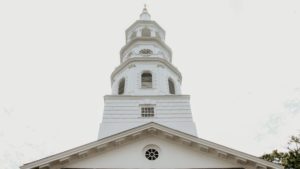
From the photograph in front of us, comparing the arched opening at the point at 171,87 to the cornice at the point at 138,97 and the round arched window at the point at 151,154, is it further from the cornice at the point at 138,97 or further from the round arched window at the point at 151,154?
the round arched window at the point at 151,154

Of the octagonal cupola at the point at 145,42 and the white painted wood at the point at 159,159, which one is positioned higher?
the octagonal cupola at the point at 145,42

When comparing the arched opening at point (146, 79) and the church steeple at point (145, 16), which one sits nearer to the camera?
the arched opening at point (146, 79)

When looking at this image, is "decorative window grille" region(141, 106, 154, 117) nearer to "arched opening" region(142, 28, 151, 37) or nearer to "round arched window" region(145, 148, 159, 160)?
"round arched window" region(145, 148, 159, 160)

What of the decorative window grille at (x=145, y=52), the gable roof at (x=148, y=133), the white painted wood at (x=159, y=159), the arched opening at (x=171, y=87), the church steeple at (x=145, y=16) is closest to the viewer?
the gable roof at (x=148, y=133)

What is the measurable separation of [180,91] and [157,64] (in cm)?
290

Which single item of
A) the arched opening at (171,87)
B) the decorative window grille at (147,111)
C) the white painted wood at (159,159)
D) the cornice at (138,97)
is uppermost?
the arched opening at (171,87)

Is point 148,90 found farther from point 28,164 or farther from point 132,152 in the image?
point 28,164

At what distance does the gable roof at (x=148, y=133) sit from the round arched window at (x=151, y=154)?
0.90 meters

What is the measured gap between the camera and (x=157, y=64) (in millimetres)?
26562

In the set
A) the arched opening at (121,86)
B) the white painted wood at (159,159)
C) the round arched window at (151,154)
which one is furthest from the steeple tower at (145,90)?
the round arched window at (151,154)

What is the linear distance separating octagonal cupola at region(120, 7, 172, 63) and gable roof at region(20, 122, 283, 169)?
11850mm

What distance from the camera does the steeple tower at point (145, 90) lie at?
2228 centimetres

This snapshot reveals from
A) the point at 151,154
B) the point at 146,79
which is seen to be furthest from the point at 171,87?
the point at 151,154

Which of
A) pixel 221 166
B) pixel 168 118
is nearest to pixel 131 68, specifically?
pixel 168 118
